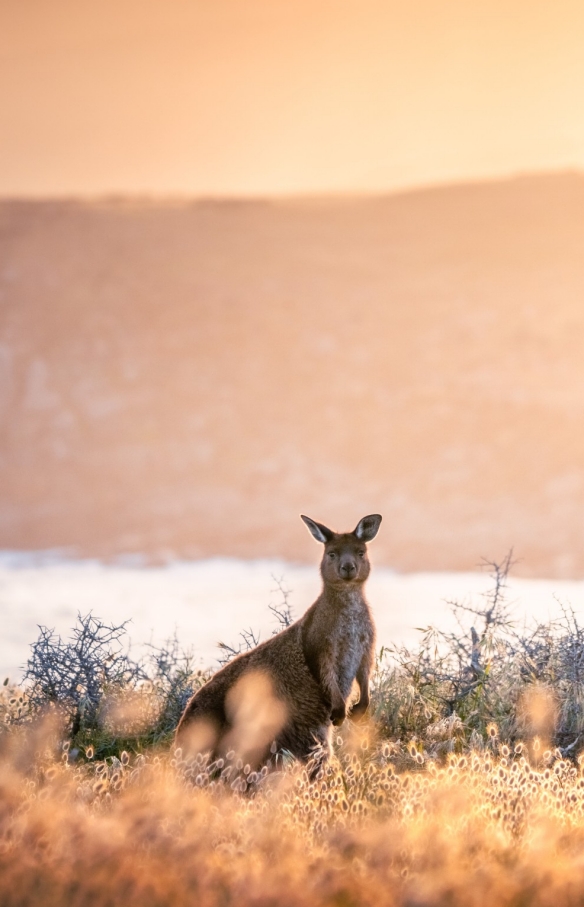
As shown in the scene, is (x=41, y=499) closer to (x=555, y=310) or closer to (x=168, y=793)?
(x=555, y=310)

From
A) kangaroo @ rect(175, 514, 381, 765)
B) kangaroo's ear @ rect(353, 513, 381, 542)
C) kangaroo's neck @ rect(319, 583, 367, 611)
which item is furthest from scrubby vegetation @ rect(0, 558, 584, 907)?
kangaroo's ear @ rect(353, 513, 381, 542)

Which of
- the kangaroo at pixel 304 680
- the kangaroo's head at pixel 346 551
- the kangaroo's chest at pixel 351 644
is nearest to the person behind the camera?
the kangaroo at pixel 304 680

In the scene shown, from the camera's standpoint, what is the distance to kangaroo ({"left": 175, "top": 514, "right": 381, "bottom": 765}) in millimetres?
8523

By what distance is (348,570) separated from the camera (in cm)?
914

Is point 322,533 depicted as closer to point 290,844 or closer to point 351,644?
point 351,644

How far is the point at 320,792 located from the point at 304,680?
124 cm

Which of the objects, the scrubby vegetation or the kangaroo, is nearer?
the scrubby vegetation

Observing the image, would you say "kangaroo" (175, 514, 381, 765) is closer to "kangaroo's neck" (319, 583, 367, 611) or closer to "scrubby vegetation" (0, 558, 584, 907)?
"kangaroo's neck" (319, 583, 367, 611)

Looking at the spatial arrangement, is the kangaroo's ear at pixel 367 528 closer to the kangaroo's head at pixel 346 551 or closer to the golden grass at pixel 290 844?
the kangaroo's head at pixel 346 551

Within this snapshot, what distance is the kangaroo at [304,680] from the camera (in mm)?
8523

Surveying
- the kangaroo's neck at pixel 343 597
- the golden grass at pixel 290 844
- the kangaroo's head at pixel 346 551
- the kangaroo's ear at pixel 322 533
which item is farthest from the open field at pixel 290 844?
the kangaroo's ear at pixel 322 533

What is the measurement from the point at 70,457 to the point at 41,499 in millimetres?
3055

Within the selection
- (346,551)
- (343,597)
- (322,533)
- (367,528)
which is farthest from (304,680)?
(367,528)

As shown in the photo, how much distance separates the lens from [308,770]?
8.39m
